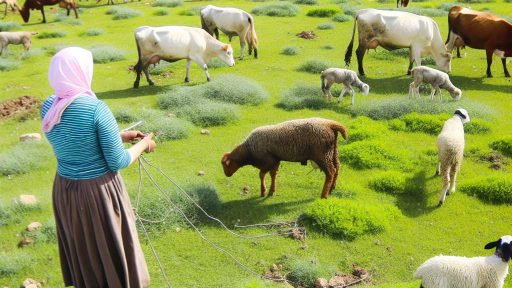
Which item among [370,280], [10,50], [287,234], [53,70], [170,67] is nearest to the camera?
[53,70]

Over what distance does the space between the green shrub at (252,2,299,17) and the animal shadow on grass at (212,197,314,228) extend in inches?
613

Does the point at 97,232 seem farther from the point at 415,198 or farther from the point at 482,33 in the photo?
the point at 482,33

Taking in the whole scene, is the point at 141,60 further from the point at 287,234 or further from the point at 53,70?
the point at 53,70

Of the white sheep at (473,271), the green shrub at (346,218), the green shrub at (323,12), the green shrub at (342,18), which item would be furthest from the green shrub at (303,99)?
the green shrub at (323,12)

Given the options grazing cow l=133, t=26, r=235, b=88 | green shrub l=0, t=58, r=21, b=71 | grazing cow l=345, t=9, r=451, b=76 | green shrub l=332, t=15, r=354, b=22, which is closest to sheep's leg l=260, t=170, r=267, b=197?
grazing cow l=133, t=26, r=235, b=88

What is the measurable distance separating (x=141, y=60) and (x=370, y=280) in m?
9.82

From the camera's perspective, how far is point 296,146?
26.2 ft

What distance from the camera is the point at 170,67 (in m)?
15.9

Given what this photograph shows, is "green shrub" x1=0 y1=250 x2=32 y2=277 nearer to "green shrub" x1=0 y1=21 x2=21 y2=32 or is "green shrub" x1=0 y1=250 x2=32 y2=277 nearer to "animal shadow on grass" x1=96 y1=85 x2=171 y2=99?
"animal shadow on grass" x1=96 y1=85 x2=171 y2=99

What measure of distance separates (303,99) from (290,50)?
16.4 ft

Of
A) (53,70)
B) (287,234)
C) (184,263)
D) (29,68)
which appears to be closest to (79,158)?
(53,70)

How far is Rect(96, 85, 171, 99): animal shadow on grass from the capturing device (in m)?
13.3

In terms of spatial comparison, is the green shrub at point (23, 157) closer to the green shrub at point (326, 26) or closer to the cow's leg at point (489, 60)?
the cow's leg at point (489, 60)

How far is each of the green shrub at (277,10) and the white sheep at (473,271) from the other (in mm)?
18182
